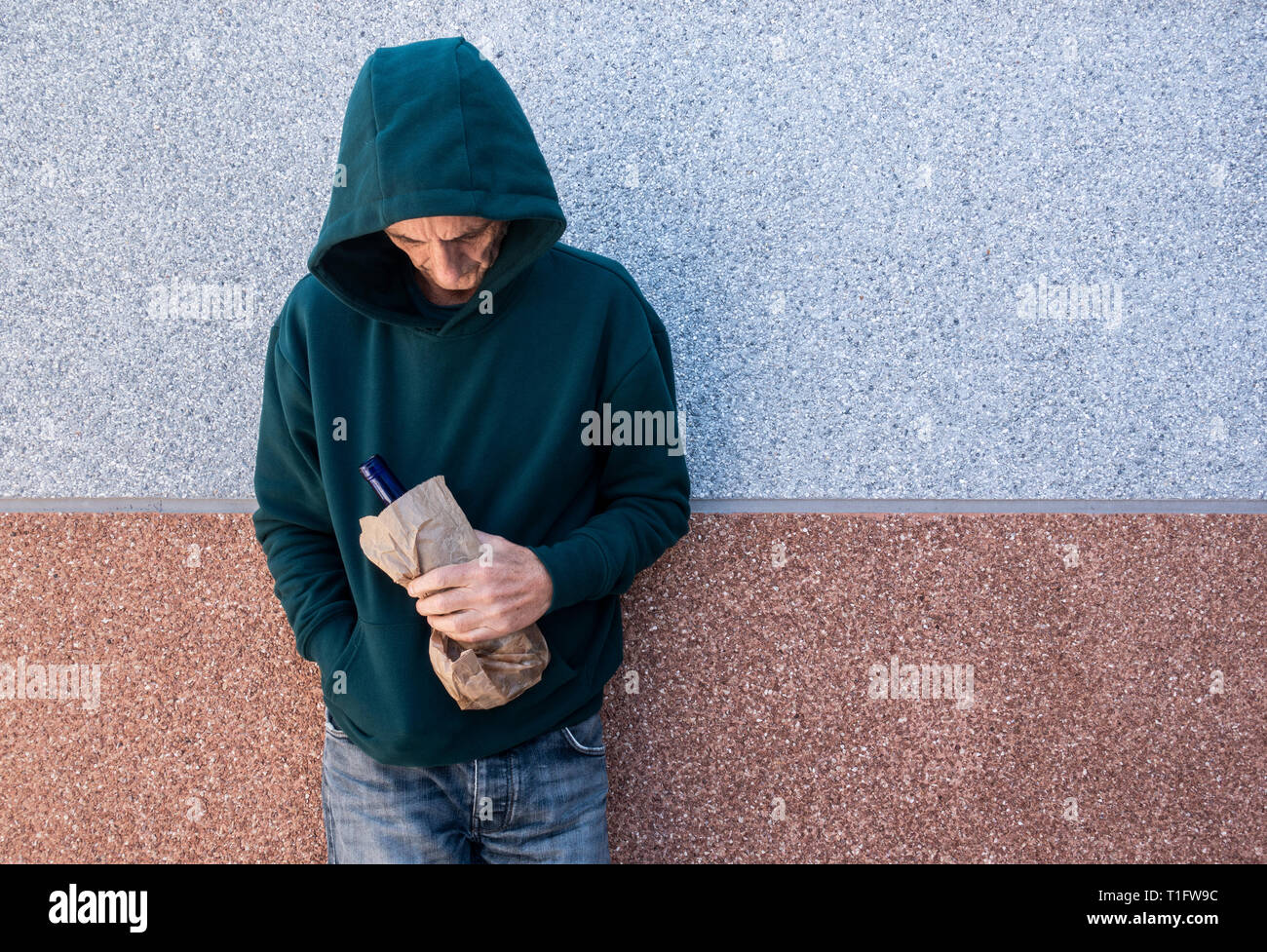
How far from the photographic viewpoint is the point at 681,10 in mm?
2045

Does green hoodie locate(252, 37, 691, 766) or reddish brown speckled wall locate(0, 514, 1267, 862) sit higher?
green hoodie locate(252, 37, 691, 766)

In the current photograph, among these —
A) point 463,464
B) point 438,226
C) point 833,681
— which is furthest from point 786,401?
point 438,226

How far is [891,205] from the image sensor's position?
6.74 ft

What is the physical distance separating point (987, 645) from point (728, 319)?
103 centimetres

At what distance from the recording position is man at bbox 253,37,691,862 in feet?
5.03

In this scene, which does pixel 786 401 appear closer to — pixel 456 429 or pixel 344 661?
pixel 456 429

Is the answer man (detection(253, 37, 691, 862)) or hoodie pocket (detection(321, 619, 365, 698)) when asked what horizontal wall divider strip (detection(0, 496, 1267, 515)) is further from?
hoodie pocket (detection(321, 619, 365, 698))

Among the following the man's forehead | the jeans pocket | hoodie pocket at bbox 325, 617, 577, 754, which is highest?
the man's forehead

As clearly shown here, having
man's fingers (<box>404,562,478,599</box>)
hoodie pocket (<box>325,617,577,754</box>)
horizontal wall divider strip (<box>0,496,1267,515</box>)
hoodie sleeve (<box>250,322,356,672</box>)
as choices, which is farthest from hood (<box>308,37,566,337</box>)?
horizontal wall divider strip (<box>0,496,1267,515</box>)

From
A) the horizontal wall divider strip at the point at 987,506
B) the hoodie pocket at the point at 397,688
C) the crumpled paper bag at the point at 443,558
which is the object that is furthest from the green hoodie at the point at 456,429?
the horizontal wall divider strip at the point at 987,506

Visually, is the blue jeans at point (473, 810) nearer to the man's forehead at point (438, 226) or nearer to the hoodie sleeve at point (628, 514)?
the hoodie sleeve at point (628, 514)

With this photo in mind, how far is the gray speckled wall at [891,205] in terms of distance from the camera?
6.72 ft

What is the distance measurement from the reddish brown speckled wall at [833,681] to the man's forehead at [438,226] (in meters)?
0.92

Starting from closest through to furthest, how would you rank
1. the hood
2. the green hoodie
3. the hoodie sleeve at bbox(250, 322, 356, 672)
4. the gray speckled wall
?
1. the hood
2. the green hoodie
3. the hoodie sleeve at bbox(250, 322, 356, 672)
4. the gray speckled wall
